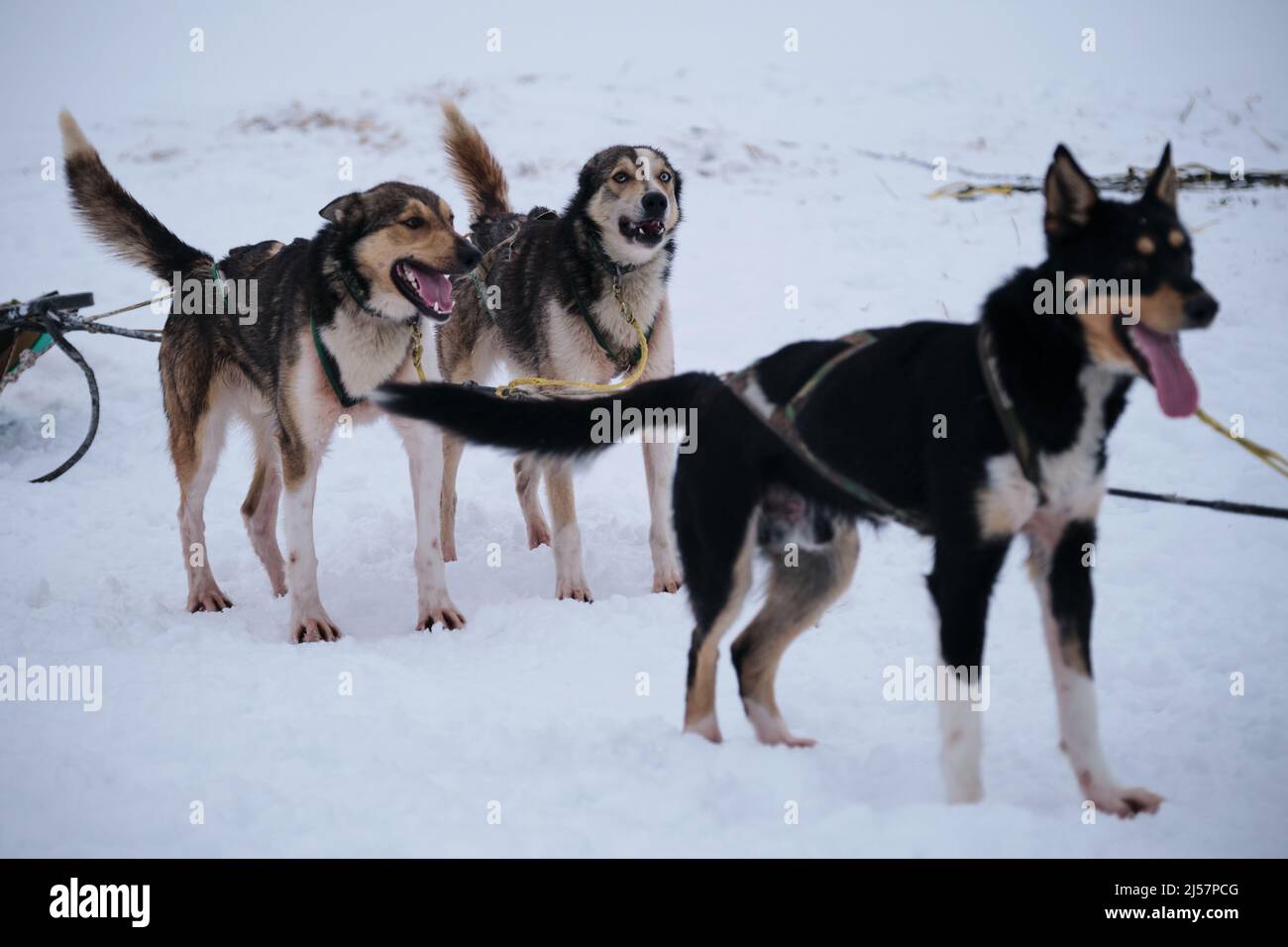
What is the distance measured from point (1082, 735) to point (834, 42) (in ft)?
50.0

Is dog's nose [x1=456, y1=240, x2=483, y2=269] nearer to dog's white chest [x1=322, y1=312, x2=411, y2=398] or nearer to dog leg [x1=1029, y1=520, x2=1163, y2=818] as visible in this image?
dog's white chest [x1=322, y1=312, x2=411, y2=398]

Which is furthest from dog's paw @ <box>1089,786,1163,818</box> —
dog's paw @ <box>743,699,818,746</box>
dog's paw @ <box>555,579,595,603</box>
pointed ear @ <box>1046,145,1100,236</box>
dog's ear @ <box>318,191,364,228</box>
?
dog's ear @ <box>318,191,364,228</box>

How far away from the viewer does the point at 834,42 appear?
16094 mm

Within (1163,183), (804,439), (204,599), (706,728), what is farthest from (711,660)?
(204,599)

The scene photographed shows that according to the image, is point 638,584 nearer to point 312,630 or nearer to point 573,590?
point 573,590

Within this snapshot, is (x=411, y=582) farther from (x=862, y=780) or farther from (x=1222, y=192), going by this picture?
(x=1222, y=192)

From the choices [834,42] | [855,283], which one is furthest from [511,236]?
[834,42]

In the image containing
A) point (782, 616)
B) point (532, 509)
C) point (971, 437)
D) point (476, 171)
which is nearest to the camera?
point (971, 437)

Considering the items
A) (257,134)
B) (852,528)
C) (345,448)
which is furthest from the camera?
(257,134)

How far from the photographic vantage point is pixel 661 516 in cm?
519

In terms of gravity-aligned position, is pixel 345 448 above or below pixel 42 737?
above

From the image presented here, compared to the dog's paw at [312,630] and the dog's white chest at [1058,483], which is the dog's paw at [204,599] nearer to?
Result: the dog's paw at [312,630]

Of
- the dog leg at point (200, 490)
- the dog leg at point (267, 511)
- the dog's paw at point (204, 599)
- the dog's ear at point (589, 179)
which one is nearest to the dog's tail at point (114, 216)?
the dog leg at point (200, 490)

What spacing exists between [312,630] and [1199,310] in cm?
347
